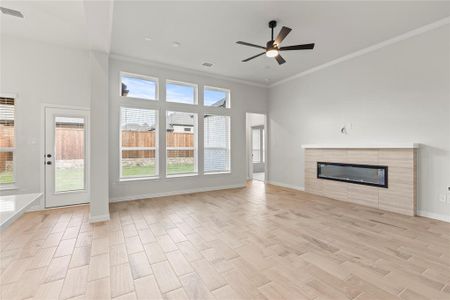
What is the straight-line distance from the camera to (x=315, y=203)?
15.4 feet

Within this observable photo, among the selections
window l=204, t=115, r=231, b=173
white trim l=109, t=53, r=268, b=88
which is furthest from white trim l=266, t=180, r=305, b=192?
white trim l=109, t=53, r=268, b=88

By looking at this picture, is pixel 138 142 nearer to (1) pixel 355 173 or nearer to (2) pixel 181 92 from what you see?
(2) pixel 181 92

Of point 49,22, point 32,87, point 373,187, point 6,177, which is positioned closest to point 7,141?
point 6,177

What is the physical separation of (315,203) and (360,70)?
10.4 feet

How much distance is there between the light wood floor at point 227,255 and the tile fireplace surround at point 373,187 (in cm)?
38

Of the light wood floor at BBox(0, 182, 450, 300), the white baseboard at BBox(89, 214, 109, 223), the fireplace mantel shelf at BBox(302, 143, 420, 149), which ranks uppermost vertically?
the fireplace mantel shelf at BBox(302, 143, 420, 149)

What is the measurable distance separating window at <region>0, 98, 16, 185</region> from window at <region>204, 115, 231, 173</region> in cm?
418

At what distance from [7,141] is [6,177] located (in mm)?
702

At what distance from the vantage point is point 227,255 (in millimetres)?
2479

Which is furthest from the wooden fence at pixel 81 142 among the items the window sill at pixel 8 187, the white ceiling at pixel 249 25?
the white ceiling at pixel 249 25

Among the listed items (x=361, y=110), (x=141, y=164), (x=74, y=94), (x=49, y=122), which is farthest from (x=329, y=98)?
(x=49, y=122)

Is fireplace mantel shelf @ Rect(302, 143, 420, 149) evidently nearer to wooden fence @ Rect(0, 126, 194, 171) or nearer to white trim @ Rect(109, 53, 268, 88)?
white trim @ Rect(109, 53, 268, 88)

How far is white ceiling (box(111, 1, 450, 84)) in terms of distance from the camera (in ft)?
10.4

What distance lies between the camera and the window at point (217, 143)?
627 centimetres
